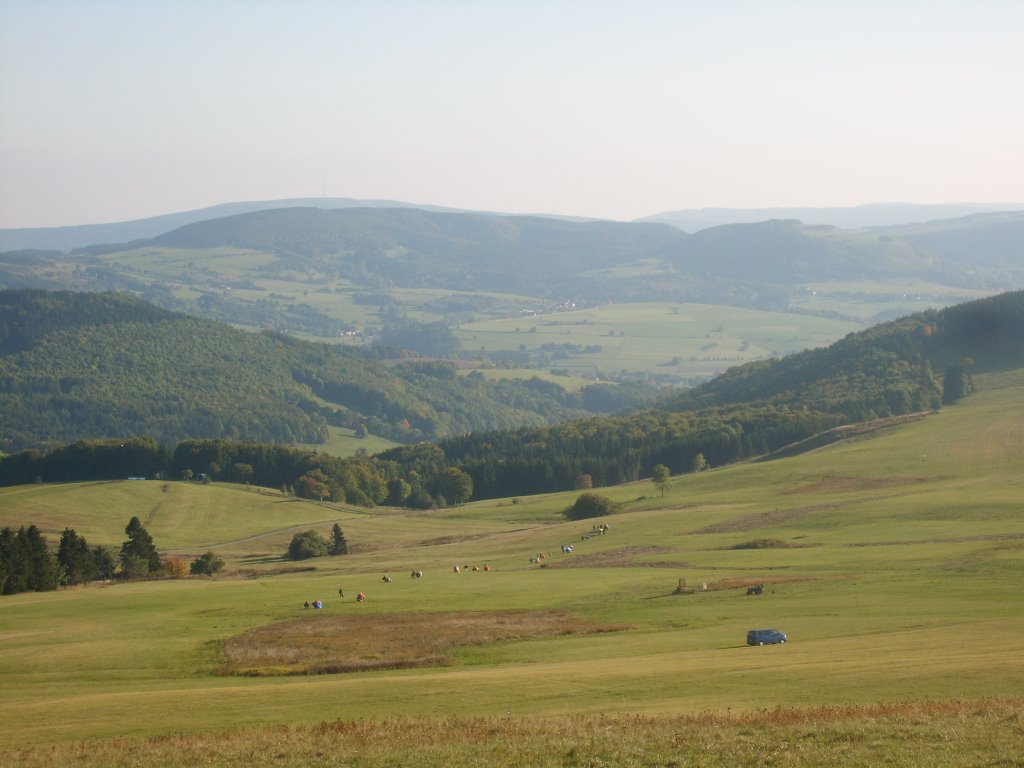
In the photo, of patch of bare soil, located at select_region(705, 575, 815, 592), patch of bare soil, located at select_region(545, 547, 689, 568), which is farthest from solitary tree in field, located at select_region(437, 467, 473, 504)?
patch of bare soil, located at select_region(705, 575, 815, 592)

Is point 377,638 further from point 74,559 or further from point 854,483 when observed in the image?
point 854,483

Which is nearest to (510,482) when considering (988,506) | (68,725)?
(988,506)

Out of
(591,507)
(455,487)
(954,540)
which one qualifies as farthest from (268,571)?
(455,487)

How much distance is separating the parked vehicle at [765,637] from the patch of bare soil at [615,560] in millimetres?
31143

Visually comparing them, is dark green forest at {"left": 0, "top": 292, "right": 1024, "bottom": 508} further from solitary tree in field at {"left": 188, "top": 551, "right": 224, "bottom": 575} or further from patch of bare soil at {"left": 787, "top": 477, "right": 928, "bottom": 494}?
solitary tree in field at {"left": 188, "top": 551, "right": 224, "bottom": 575}

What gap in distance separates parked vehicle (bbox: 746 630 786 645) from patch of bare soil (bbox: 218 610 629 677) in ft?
31.4

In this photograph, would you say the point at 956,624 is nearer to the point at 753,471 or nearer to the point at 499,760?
the point at 499,760

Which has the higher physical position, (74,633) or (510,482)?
(74,633)

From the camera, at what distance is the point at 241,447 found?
194125 mm

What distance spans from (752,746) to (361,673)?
81.6 ft

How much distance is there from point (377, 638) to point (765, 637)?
2097 centimetres

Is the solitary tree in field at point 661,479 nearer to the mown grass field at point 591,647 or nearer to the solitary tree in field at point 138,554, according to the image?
the mown grass field at point 591,647

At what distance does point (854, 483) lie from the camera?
124 metres

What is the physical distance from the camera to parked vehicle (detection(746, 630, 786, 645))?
4962 centimetres
